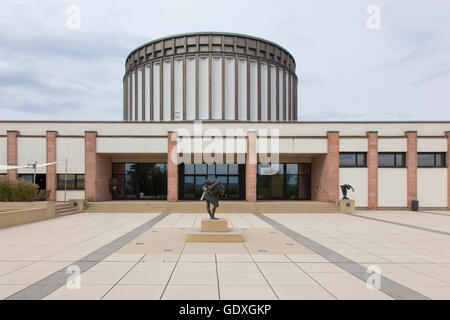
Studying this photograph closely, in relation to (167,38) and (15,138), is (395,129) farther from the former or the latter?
(15,138)

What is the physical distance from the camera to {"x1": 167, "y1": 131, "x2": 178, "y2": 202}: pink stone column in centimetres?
2453

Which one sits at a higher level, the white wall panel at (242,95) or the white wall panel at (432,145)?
the white wall panel at (242,95)

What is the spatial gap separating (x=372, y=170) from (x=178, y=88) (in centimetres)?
2547

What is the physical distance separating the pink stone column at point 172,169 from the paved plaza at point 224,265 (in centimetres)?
1066

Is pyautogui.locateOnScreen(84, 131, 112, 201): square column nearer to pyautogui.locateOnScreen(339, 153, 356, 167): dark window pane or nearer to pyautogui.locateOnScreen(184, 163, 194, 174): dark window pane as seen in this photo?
pyautogui.locateOnScreen(184, 163, 194, 174): dark window pane

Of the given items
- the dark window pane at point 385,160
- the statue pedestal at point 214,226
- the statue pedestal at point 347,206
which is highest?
the dark window pane at point 385,160

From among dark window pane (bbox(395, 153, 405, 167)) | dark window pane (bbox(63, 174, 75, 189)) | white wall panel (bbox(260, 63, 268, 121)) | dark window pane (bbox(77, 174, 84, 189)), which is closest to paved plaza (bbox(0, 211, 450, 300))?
dark window pane (bbox(77, 174, 84, 189))

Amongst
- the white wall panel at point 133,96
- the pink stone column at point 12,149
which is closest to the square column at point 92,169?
the pink stone column at point 12,149

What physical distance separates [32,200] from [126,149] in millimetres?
8098

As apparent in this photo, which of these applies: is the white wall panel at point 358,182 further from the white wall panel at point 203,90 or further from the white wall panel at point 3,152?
the white wall panel at point 3,152

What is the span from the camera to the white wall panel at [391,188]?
81.8ft

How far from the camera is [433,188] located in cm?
2495

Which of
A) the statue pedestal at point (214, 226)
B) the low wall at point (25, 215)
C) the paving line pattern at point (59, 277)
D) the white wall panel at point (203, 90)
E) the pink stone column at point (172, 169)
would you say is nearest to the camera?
the paving line pattern at point (59, 277)

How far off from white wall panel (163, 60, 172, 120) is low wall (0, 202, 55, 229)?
810 inches
